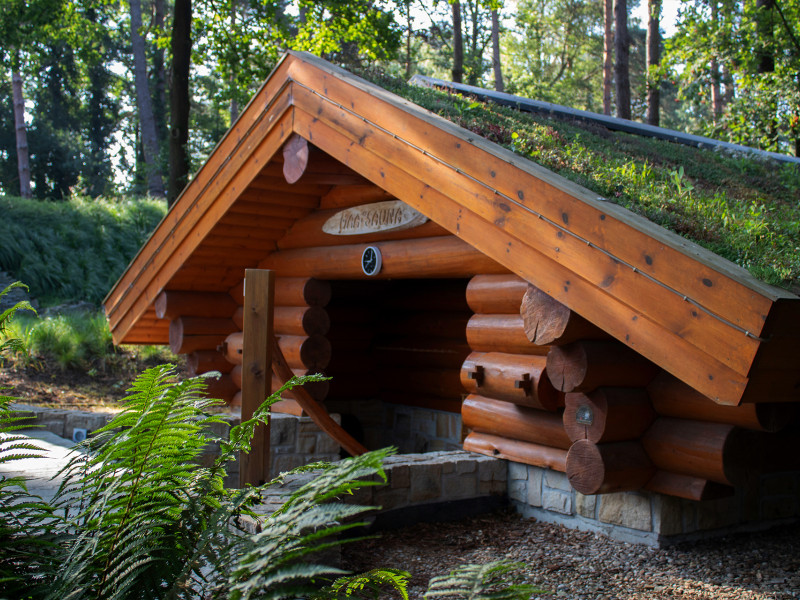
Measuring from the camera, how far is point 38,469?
6246 mm

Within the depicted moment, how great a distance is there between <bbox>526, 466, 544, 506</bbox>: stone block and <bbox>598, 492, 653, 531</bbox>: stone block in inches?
21.2

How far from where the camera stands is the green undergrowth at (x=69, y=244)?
1581cm

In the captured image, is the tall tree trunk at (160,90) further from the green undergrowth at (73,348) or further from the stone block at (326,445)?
the stone block at (326,445)

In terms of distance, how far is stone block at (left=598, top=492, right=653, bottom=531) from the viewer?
4.84 m

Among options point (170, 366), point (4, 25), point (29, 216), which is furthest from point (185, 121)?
point (170, 366)

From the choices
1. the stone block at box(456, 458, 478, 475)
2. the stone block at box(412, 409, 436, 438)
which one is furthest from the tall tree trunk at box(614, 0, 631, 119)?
the stone block at box(456, 458, 478, 475)

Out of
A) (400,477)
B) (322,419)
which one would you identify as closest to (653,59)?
(322,419)

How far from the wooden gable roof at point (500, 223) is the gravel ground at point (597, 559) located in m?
1.23

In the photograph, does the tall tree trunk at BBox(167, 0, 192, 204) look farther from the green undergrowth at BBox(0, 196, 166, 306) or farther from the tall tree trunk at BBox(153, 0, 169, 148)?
the tall tree trunk at BBox(153, 0, 169, 148)

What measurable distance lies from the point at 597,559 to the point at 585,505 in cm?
61

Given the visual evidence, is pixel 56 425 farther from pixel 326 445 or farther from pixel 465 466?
pixel 465 466

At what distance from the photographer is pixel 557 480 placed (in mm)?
5418

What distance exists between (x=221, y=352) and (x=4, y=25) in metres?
9.31

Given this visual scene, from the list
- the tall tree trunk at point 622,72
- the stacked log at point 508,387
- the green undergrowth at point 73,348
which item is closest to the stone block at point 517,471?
the stacked log at point 508,387
